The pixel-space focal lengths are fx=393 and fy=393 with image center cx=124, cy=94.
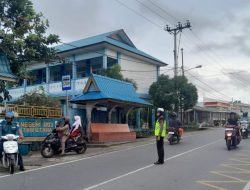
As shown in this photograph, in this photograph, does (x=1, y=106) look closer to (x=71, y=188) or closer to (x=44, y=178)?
(x=44, y=178)

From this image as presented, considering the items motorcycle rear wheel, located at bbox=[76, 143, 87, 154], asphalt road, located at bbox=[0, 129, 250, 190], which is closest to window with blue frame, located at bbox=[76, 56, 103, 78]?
motorcycle rear wheel, located at bbox=[76, 143, 87, 154]

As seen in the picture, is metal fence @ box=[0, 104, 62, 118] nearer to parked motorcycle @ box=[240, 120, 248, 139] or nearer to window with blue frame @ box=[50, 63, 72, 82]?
parked motorcycle @ box=[240, 120, 248, 139]

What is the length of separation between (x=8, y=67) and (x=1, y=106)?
1910 millimetres

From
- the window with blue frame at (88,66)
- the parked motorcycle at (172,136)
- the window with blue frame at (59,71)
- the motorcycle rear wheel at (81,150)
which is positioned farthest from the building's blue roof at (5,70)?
the window with blue frame at (59,71)

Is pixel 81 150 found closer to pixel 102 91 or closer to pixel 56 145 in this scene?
pixel 56 145

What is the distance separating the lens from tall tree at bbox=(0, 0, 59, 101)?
1539 centimetres

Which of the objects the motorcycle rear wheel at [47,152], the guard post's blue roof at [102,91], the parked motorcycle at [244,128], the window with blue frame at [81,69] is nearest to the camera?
the motorcycle rear wheel at [47,152]

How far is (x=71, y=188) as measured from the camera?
8523 millimetres

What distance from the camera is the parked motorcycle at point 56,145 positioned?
14.9m

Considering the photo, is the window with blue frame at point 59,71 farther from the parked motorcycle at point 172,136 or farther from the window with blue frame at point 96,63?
the parked motorcycle at point 172,136

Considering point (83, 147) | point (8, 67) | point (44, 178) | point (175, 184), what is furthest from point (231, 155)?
point (8, 67)

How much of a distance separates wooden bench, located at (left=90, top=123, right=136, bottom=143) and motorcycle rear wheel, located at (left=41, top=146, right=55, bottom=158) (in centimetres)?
613

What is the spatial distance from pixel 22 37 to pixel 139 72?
19998mm

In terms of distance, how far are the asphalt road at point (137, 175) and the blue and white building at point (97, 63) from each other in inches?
606
